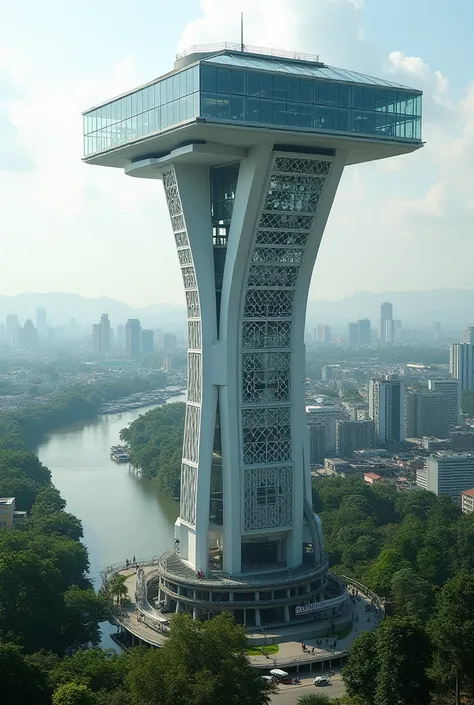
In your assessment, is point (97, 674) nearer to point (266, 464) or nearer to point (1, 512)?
point (266, 464)

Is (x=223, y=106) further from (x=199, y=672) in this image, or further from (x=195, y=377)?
(x=199, y=672)

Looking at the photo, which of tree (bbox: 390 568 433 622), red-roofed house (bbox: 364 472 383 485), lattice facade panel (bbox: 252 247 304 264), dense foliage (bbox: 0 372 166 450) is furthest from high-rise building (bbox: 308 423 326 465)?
lattice facade panel (bbox: 252 247 304 264)

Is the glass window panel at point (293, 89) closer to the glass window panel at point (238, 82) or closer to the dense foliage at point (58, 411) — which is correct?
the glass window panel at point (238, 82)

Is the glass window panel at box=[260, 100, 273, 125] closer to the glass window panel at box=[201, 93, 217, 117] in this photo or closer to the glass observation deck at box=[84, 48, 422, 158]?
the glass observation deck at box=[84, 48, 422, 158]

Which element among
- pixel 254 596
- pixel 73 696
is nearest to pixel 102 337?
pixel 254 596

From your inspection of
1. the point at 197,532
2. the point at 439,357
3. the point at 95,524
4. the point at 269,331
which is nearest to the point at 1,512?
the point at 95,524

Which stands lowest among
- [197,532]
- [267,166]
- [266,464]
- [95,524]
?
[95,524]
